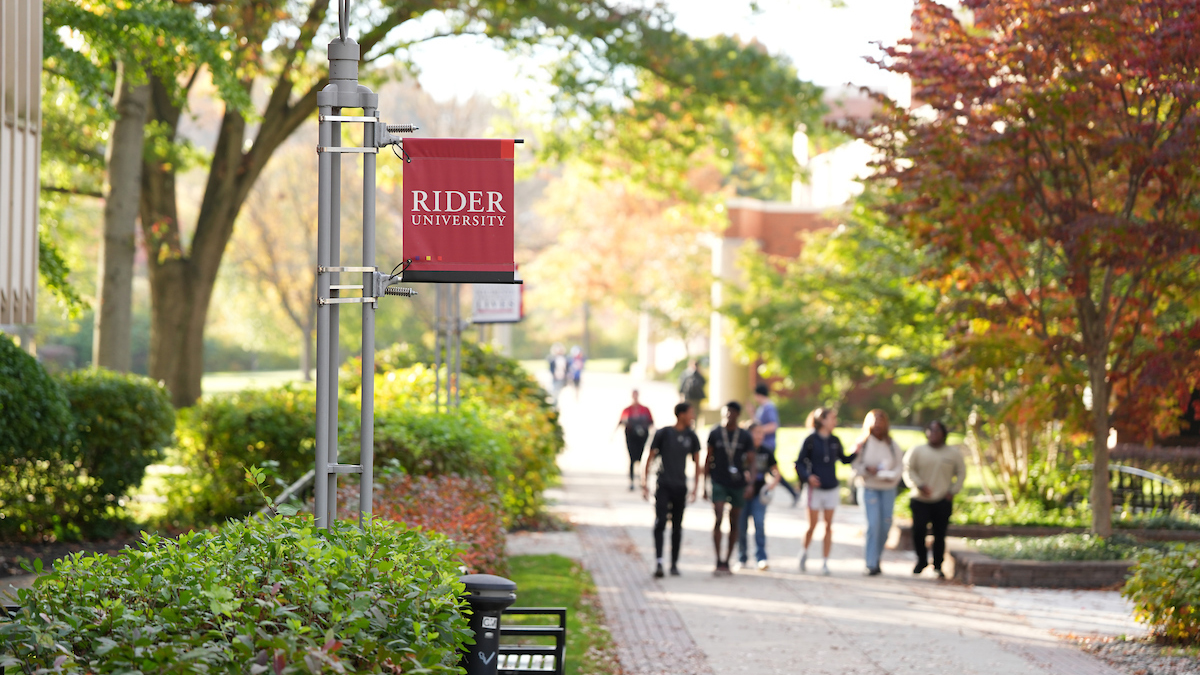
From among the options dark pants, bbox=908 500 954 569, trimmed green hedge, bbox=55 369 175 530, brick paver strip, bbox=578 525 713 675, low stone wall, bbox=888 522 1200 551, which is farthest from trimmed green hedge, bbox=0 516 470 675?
low stone wall, bbox=888 522 1200 551

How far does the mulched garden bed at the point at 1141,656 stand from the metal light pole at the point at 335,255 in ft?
18.4

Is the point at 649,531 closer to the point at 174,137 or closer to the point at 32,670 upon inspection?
the point at 174,137

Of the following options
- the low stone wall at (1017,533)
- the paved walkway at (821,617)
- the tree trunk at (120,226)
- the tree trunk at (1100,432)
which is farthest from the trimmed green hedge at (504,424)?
the tree trunk at (1100,432)

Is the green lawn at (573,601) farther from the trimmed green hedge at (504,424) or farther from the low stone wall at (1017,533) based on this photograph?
the low stone wall at (1017,533)

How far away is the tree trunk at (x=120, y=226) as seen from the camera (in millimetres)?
15250

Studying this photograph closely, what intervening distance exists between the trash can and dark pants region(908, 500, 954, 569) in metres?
7.68

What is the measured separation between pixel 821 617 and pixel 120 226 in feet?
34.5

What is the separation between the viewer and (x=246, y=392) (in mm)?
13273

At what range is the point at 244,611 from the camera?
4.20 m

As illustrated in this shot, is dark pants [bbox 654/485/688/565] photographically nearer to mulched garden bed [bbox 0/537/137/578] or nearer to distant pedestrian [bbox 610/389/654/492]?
mulched garden bed [bbox 0/537/137/578]

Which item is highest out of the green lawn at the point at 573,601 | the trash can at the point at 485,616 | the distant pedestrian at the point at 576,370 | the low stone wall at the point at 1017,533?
the distant pedestrian at the point at 576,370

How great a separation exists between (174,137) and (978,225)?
1211 centimetres

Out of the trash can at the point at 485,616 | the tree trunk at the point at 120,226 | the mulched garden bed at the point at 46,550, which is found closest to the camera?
the trash can at the point at 485,616

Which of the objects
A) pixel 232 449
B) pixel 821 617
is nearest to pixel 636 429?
pixel 232 449
